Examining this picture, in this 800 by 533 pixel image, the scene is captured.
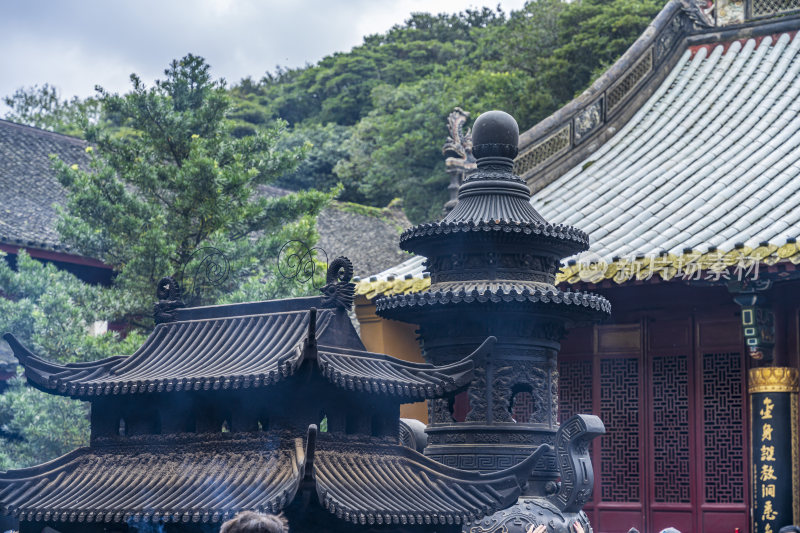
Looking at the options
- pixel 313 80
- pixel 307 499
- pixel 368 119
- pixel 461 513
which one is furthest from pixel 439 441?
pixel 313 80

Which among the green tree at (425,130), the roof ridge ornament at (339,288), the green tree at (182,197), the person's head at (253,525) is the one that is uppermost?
the green tree at (425,130)

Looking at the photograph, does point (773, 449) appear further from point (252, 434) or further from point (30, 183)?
point (30, 183)

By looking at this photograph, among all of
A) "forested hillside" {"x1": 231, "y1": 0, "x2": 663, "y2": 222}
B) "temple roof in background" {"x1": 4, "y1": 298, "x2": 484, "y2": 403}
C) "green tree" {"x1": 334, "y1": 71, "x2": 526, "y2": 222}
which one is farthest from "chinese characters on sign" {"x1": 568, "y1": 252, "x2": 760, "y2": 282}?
"green tree" {"x1": 334, "y1": 71, "x2": 526, "y2": 222}

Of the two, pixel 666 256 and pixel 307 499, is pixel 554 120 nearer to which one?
pixel 666 256

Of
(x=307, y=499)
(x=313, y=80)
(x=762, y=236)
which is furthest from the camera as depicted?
(x=313, y=80)

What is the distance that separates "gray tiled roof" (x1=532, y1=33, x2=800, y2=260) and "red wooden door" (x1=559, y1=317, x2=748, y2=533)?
123cm

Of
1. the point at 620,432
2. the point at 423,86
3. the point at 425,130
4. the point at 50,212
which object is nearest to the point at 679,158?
the point at 620,432

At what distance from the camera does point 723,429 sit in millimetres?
12992

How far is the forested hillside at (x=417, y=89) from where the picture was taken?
2586 centimetres

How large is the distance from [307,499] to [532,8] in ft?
79.7

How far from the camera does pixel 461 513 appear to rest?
26.4 ft

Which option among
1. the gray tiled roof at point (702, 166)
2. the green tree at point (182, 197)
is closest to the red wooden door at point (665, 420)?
the gray tiled roof at point (702, 166)

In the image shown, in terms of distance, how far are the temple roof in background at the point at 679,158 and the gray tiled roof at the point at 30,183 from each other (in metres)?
10.8

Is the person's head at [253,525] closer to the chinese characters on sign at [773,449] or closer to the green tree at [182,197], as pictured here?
the chinese characters on sign at [773,449]
